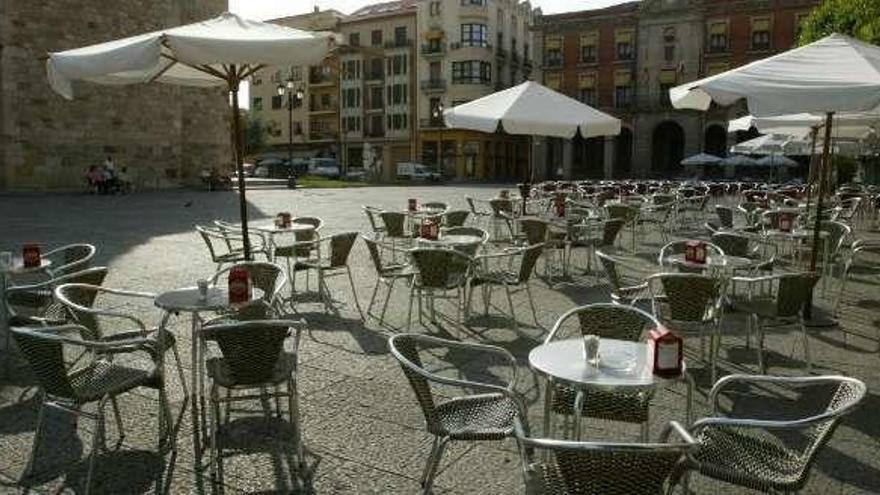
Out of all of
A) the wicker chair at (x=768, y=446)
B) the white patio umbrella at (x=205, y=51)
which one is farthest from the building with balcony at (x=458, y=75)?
the wicker chair at (x=768, y=446)

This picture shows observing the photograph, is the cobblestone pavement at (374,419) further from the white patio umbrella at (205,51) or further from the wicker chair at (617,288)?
the white patio umbrella at (205,51)

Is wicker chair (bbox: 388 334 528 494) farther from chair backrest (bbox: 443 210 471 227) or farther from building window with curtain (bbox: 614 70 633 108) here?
building window with curtain (bbox: 614 70 633 108)

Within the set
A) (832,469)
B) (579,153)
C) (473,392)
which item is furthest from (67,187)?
(579,153)

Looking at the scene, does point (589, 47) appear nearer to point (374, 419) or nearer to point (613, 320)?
point (613, 320)

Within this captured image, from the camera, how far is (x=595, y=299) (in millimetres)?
7918

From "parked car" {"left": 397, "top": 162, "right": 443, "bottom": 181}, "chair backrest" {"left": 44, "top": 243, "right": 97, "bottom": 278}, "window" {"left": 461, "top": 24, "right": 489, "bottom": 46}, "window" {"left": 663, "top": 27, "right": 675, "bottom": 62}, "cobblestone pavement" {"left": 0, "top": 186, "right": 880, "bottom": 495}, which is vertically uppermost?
"window" {"left": 461, "top": 24, "right": 489, "bottom": 46}

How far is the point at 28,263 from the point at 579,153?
4892 centimetres

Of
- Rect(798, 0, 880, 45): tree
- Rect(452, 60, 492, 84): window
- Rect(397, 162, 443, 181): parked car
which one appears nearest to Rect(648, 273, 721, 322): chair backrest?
Rect(798, 0, 880, 45): tree

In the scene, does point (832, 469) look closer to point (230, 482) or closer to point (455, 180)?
point (230, 482)

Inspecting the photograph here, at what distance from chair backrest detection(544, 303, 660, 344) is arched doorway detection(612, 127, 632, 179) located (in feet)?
155

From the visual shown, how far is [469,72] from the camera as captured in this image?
54.0m

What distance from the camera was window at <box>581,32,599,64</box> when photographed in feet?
165

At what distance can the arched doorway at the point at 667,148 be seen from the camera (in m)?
49.3

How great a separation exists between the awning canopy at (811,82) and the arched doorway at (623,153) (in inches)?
1763
